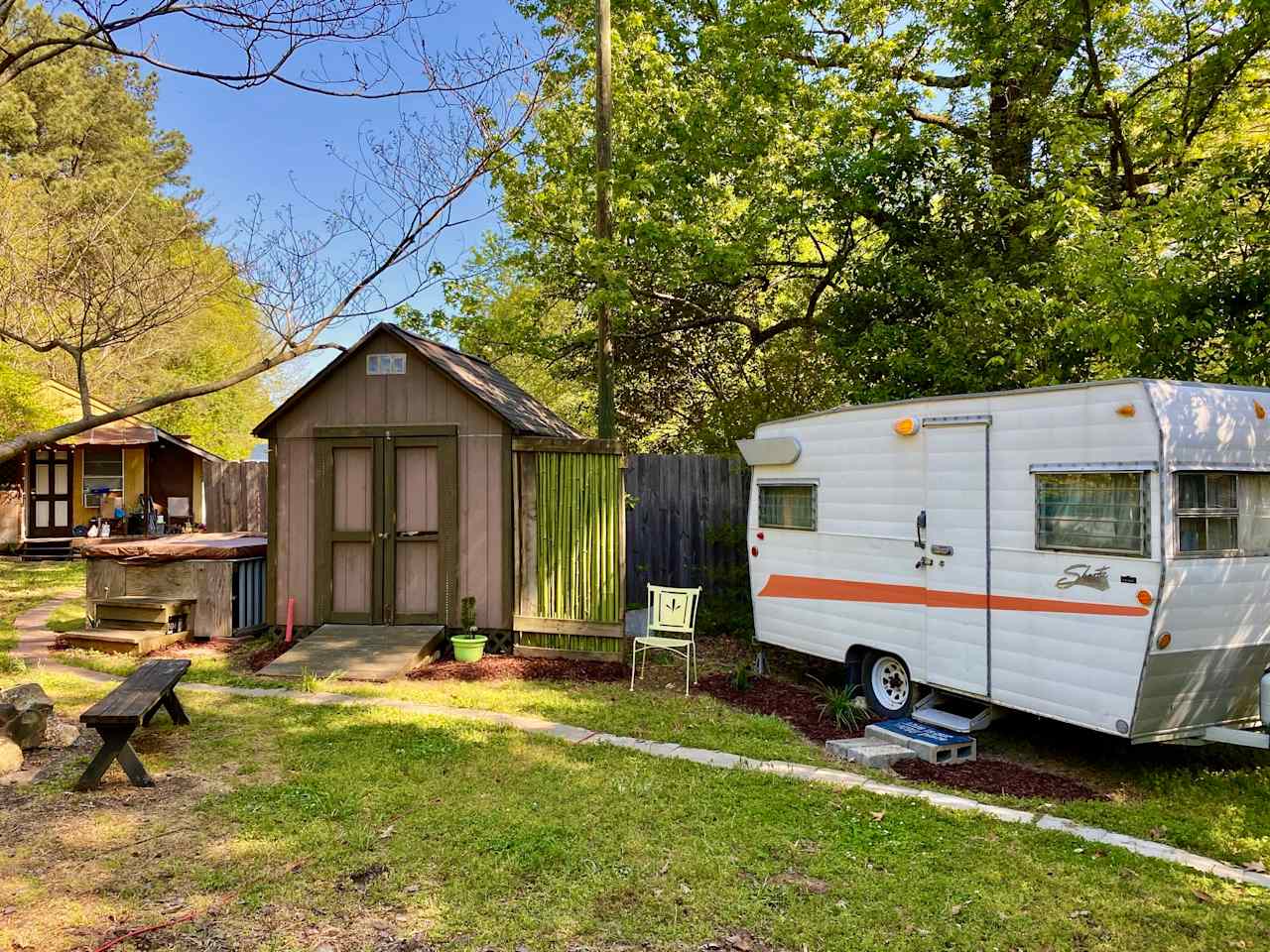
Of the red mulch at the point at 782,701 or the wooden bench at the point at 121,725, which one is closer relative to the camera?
the wooden bench at the point at 121,725

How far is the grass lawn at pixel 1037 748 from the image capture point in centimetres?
493

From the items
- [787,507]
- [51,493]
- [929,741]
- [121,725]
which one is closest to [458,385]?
[787,507]

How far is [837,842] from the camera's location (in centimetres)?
458

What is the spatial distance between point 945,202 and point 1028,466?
670cm

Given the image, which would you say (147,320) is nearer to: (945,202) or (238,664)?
(238,664)

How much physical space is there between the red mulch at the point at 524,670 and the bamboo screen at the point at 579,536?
509 millimetres

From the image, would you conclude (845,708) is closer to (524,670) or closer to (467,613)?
(524,670)

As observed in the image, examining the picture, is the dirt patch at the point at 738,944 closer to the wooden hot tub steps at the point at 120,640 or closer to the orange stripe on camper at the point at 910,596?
the orange stripe on camper at the point at 910,596

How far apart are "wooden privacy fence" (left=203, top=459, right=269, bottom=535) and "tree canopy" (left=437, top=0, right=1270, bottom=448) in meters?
4.99

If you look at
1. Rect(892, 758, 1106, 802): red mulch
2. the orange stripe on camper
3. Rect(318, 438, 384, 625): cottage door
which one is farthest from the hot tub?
Rect(892, 758, 1106, 802): red mulch

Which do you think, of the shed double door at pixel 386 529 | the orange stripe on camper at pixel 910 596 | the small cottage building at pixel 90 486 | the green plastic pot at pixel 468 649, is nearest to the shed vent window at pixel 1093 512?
the orange stripe on camper at pixel 910 596

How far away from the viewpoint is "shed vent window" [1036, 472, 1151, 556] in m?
5.25

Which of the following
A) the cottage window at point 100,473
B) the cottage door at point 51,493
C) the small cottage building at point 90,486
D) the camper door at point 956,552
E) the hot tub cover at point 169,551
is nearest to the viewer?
the camper door at point 956,552

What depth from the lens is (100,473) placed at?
822 inches
